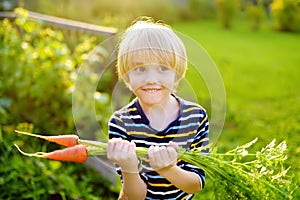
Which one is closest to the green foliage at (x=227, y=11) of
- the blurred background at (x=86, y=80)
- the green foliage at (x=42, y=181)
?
the blurred background at (x=86, y=80)

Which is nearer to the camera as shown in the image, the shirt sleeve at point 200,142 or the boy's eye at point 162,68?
the boy's eye at point 162,68

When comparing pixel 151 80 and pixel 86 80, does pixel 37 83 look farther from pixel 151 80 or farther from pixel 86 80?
pixel 151 80

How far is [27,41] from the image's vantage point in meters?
4.40

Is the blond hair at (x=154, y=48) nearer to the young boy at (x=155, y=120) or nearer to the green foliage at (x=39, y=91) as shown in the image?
the young boy at (x=155, y=120)

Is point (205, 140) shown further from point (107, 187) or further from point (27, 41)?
point (27, 41)

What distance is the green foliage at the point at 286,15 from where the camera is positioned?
725cm

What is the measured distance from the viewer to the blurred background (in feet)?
10.7

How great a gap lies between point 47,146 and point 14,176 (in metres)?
0.63

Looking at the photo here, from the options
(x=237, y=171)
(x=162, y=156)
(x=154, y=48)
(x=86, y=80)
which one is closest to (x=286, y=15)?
(x=86, y=80)

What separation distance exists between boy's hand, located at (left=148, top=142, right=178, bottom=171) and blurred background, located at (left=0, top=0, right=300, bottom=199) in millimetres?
262

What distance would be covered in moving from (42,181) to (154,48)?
1946mm

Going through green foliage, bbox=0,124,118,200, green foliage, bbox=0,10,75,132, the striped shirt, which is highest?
the striped shirt

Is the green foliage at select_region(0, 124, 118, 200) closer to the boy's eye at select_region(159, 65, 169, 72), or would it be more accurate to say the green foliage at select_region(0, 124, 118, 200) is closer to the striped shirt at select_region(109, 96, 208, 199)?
the striped shirt at select_region(109, 96, 208, 199)

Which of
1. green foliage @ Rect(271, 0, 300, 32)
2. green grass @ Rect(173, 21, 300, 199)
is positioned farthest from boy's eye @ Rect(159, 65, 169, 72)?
green foliage @ Rect(271, 0, 300, 32)
